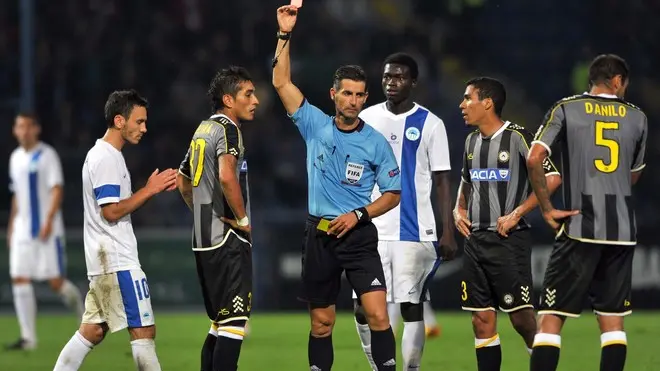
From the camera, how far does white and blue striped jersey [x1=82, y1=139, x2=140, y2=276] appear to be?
746 centimetres

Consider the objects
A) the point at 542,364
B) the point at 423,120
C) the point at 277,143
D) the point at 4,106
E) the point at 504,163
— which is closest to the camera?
the point at 542,364

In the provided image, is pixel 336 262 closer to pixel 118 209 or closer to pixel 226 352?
pixel 226 352

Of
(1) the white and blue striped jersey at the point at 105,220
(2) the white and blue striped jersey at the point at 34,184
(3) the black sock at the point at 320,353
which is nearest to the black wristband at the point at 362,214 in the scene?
(3) the black sock at the point at 320,353

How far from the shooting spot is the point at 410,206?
8.66m

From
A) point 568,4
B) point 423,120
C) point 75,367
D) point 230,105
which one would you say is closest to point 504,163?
point 423,120

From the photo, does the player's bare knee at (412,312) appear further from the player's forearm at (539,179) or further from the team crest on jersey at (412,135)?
the player's forearm at (539,179)

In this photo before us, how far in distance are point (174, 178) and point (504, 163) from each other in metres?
2.18

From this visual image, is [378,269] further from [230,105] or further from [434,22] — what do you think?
[434,22]

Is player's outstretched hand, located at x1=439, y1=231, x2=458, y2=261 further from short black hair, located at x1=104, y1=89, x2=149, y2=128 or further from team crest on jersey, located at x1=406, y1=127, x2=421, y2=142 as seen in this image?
short black hair, located at x1=104, y1=89, x2=149, y2=128

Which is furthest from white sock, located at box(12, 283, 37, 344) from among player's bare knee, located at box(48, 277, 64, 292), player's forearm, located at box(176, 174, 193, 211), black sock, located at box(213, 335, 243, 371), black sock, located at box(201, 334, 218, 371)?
black sock, located at box(213, 335, 243, 371)

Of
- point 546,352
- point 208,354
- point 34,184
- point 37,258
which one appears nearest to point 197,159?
point 208,354

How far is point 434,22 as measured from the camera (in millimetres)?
19453

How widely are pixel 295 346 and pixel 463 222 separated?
420cm

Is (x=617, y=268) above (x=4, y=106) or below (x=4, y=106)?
below
